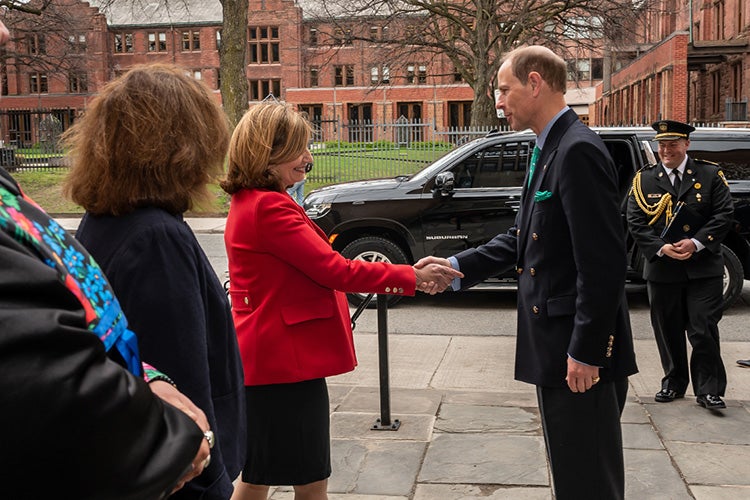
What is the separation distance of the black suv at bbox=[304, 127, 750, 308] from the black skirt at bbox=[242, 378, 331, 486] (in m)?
6.46

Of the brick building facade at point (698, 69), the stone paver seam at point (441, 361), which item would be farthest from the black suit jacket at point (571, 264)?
the brick building facade at point (698, 69)

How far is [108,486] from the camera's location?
1.28 m

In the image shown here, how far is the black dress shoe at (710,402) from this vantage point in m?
5.81

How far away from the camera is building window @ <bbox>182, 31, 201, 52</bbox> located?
6956 centimetres

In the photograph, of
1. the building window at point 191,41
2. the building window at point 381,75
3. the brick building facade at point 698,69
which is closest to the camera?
the brick building facade at point 698,69

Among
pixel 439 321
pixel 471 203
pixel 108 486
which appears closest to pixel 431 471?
pixel 108 486

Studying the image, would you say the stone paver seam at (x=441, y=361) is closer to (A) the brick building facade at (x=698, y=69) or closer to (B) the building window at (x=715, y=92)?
(A) the brick building facade at (x=698, y=69)

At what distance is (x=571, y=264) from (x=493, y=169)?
22.7 feet

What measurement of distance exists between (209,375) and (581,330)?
1382 mm

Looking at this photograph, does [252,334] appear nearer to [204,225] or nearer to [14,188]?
[14,188]

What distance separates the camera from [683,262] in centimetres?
622

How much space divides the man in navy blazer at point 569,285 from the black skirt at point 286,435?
823 mm

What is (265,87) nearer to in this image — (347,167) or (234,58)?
(347,167)

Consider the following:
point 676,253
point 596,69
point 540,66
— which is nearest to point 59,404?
point 540,66
